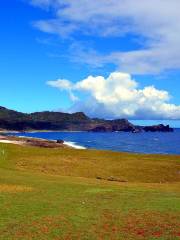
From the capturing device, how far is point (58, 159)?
7012cm

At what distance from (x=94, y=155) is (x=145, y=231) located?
178ft

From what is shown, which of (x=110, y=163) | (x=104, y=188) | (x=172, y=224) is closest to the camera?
(x=172, y=224)

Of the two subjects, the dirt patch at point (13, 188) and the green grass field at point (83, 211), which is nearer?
the green grass field at point (83, 211)

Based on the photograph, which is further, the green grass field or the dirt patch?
the dirt patch

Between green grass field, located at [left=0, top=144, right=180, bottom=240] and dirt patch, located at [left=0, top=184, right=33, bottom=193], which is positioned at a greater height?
dirt patch, located at [left=0, top=184, right=33, bottom=193]

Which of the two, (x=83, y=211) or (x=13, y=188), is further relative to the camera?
(x=13, y=188)

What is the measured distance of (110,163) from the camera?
226 ft

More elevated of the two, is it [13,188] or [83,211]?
[13,188]

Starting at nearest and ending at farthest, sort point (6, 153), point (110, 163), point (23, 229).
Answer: point (23, 229), point (110, 163), point (6, 153)

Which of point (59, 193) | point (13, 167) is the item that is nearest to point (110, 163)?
point (13, 167)

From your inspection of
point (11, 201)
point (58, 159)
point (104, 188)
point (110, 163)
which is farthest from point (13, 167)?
point (11, 201)

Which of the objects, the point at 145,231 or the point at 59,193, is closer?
the point at 145,231

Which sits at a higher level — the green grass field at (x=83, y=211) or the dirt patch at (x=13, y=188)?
the dirt patch at (x=13, y=188)

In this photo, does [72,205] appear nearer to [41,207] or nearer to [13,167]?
[41,207]
